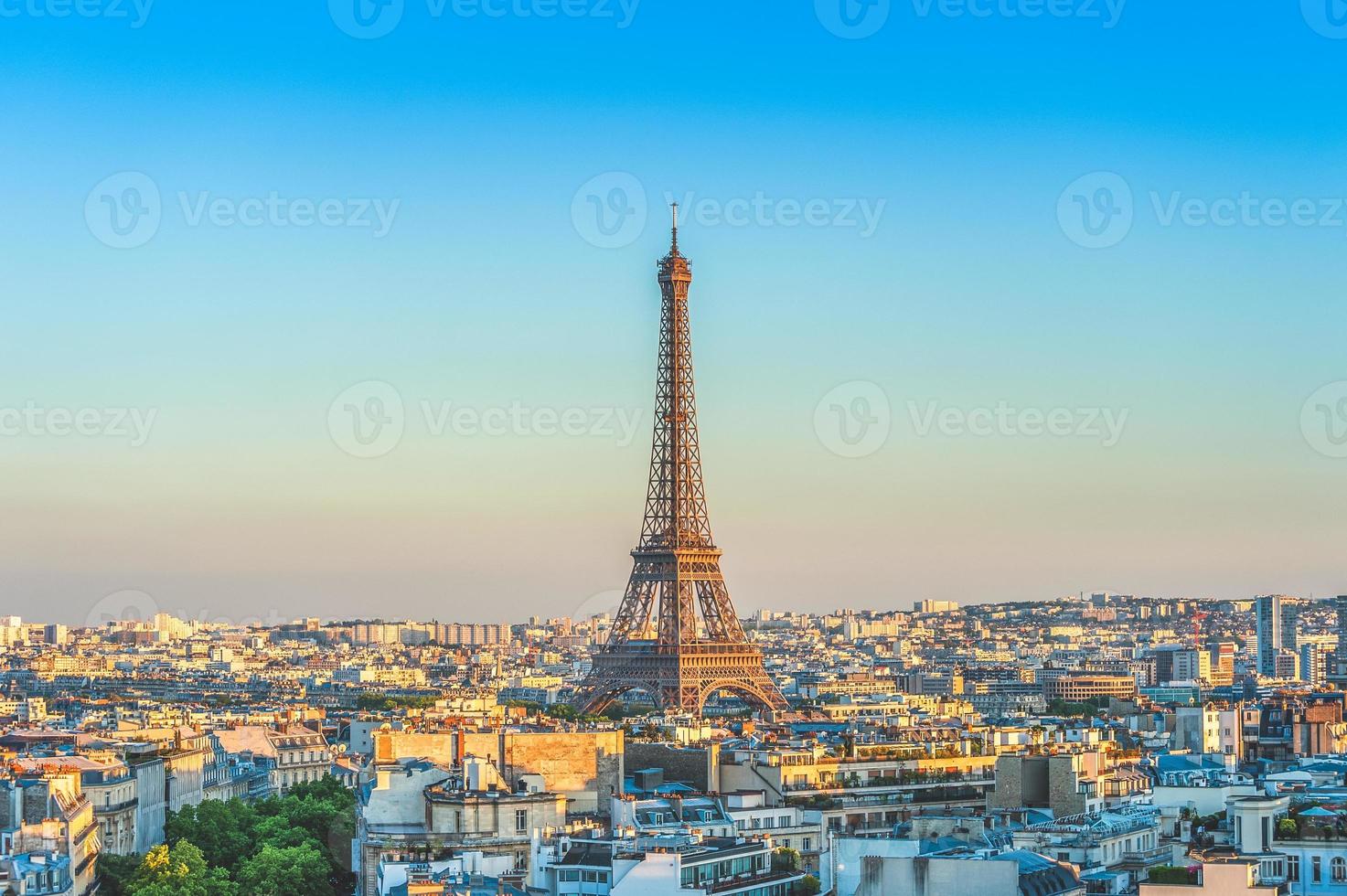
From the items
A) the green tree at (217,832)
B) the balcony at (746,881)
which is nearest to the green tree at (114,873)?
the green tree at (217,832)

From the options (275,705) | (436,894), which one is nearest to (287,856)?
(436,894)

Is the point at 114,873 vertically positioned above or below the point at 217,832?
below

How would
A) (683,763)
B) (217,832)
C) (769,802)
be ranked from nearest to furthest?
(769,802) → (683,763) → (217,832)

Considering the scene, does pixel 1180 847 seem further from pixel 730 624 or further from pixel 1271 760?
pixel 730 624

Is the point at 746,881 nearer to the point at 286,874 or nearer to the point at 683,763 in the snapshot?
the point at 286,874

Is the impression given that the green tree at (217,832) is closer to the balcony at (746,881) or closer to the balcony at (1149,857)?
the balcony at (746,881)

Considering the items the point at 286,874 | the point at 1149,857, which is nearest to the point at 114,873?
the point at 286,874

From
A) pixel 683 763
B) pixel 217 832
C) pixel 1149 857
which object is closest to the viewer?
pixel 1149 857
